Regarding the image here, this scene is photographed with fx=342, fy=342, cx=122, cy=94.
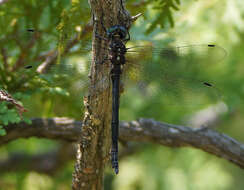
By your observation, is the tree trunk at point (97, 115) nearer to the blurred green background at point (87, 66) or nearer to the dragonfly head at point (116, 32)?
the dragonfly head at point (116, 32)

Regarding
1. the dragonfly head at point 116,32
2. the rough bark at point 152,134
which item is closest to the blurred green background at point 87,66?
the rough bark at point 152,134

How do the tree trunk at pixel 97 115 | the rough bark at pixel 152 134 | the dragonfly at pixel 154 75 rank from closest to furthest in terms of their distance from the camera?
the tree trunk at pixel 97 115 → the dragonfly at pixel 154 75 → the rough bark at pixel 152 134

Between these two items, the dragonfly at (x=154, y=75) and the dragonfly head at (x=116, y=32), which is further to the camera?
the dragonfly at (x=154, y=75)

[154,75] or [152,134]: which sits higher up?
[154,75]

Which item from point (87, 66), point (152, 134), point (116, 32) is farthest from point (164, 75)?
point (116, 32)

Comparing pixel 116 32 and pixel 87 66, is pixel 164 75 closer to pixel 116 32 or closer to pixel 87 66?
pixel 87 66

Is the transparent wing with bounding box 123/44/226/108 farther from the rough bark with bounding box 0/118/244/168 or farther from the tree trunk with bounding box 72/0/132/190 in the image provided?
the tree trunk with bounding box 72/0/132/190
